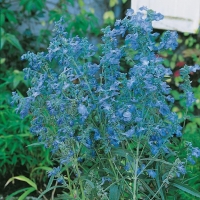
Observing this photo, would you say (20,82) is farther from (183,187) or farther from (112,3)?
(183,187)

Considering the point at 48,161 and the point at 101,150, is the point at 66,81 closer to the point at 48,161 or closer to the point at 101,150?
the point at 101,150

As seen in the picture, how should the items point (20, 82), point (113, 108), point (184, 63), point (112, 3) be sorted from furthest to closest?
point (112, 3) → point (184, 63) → point (20, 82) → point (113, 108)

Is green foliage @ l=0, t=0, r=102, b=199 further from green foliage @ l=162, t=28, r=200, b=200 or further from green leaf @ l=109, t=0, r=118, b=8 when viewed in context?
green foliage @ l=162, t=28, r=200, b=200

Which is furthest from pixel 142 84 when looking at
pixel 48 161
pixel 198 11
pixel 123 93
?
pixel 198 11

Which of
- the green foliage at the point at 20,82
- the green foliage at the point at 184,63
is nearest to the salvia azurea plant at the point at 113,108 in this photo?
the green foliage at the point at 20,82

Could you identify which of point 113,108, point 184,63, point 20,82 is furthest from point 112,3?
point 113,108

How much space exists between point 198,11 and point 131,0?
1.86 ft

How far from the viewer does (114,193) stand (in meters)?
1.98

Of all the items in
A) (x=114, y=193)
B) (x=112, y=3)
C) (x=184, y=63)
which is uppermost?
(x=112, y=3)

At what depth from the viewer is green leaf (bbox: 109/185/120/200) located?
6.46ft

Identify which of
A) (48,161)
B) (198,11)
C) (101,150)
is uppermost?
(198,11)

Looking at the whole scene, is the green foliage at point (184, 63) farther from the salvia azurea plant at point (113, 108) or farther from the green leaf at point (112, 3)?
the salvia azurea plant at point (113, 108)

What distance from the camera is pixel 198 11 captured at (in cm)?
406

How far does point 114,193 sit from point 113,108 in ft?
1.01
